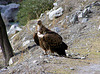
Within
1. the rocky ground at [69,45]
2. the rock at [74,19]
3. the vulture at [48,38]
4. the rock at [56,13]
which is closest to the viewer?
the rocky ground at [69,45]

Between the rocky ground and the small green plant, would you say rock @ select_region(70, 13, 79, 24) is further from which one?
the small green plant

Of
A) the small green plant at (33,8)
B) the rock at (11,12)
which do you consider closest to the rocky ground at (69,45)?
the small green plant at (33,8)

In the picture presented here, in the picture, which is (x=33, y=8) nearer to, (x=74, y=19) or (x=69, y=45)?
(x=74, y=19)

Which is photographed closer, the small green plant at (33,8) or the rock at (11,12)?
the small green plant at (33,8)

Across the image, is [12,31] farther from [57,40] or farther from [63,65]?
[63,65]

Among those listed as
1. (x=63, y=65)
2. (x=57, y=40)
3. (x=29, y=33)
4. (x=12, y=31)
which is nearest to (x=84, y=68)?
(x=63, y=65)

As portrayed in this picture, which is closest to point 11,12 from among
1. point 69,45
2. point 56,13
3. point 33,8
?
point 33,8

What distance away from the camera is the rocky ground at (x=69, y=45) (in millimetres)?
3878

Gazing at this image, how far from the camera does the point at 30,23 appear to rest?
1120 cm

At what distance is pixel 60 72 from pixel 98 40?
307cm

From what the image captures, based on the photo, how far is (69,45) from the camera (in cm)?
645

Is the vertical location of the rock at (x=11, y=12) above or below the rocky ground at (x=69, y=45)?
above

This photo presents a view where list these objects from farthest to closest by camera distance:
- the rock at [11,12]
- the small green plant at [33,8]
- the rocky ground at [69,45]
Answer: the rock at [11,12] → the small green plant at [33,8] → the rocky ground at [69,45]

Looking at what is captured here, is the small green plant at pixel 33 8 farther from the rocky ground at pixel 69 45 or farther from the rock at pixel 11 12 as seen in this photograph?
the rock at pixel 11 12
